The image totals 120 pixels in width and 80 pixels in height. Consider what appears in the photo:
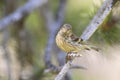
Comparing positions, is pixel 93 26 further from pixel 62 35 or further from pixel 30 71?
pixel 30 71

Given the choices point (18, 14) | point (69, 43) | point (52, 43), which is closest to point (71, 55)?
point (69, 43)

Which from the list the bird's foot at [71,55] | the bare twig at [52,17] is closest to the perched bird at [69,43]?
the bird's foot at [71,55]

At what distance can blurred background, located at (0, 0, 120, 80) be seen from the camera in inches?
25.9

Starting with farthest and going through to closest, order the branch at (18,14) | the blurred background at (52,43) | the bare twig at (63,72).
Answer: the branch at (18,14) < the blurred background at (52,43) < the bare twig at (63,72)

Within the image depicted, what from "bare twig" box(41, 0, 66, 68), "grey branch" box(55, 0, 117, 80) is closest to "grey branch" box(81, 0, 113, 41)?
"grey branch" box(55, 0, 117, 80)

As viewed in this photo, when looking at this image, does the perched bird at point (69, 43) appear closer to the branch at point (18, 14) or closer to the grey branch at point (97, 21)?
the grey branch at point (97, 21)

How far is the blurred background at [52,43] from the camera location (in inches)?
25.9

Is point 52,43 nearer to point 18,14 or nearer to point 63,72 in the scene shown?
Answer: point 18,14

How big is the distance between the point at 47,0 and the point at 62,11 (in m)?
0.20

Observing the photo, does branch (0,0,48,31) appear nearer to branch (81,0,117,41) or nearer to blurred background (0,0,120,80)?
blurred background (0,0,120,80)

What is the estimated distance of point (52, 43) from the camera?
0.93m

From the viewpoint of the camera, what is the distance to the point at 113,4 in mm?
572

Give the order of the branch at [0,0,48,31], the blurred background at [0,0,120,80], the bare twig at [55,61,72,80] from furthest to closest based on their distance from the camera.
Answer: the branch at [0,0,48,31]
the blurred background at [0,0,120,80]
the bare twig at [55,61,72,80]

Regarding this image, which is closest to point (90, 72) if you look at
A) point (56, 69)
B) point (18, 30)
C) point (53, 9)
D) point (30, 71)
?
point (56, 69)
